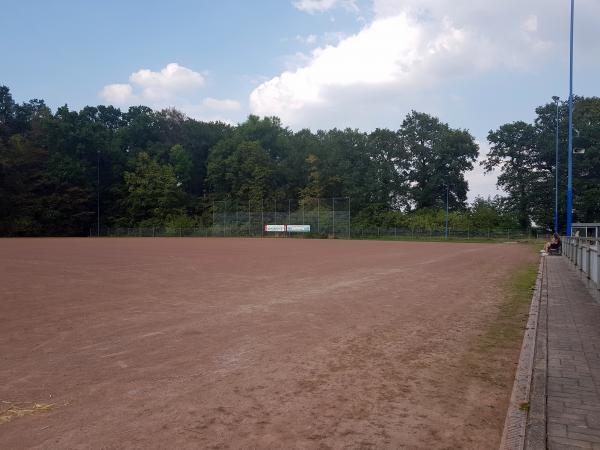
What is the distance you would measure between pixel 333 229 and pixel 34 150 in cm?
4385

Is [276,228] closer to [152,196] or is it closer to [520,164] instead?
[152,196]

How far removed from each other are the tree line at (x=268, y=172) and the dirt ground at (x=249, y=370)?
52.7 meters

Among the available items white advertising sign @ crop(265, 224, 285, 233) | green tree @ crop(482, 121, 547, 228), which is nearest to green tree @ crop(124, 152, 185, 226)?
white advertising sign @ crop(265, 224, 285, 233)

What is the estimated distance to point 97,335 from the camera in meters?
6.33

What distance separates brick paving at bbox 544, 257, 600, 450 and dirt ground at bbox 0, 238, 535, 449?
0.40 metres

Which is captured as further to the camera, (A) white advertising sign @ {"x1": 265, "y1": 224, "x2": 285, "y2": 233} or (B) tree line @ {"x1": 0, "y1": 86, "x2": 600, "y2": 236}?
(B) tree line @ {"x1": 0, "y1": 86, "x2": 600, "y2": 236}

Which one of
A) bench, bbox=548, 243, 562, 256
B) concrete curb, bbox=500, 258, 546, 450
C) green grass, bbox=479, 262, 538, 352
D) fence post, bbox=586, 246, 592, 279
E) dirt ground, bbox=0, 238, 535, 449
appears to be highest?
fence post, bbox=586, 246, 592, 279

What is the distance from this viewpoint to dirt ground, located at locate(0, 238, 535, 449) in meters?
3.37

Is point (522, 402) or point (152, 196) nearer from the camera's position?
point (522, 402)

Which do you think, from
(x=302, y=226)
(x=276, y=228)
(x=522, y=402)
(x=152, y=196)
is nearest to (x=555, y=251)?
(x=522, y=402)

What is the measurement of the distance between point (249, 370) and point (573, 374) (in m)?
3.37

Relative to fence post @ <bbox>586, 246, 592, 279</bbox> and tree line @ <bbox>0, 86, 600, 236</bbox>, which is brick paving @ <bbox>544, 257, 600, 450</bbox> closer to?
fence post @ <bbox>586, 246, 592, 279</bbox>

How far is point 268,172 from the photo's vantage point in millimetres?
68250

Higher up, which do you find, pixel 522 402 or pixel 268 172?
pixel 268 172
